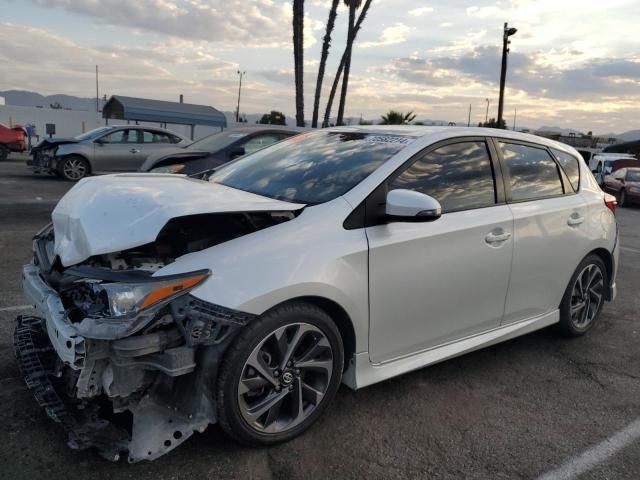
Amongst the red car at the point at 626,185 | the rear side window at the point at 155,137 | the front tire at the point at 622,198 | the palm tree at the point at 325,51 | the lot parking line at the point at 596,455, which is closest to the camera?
the lot parking line at the point at 596,455

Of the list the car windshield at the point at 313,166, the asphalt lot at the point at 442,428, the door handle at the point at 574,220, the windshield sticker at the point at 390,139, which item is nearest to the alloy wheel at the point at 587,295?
the asphalt lot at the point at 442,428

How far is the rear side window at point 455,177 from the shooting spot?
3.40m

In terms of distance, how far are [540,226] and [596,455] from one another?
1.57m

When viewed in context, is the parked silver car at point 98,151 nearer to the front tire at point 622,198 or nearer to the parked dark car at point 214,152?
the parked dark car at point 214,152

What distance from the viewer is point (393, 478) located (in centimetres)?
267

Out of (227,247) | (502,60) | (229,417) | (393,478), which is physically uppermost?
(502,60)

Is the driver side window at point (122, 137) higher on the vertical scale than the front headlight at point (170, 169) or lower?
higher

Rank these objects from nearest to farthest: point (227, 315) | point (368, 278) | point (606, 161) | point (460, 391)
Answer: point (227, 315) → point (368, 278) → point (460, 391) → point (606, 161)

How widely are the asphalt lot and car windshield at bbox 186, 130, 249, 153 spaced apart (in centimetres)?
536

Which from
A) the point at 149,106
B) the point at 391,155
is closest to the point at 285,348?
the point at 391,155

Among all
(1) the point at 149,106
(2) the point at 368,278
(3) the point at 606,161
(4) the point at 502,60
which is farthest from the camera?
(1) the point at 149,106

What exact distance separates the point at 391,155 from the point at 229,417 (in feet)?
5.75

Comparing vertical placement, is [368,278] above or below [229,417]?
above

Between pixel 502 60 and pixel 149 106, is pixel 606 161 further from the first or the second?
pixel 149 106
